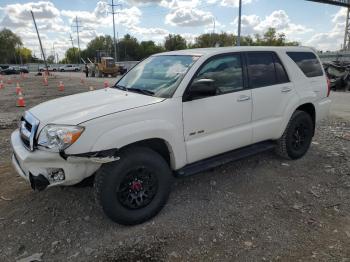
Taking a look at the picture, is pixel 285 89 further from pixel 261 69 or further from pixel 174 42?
pixel 174 42

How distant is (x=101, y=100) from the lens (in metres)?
3.68

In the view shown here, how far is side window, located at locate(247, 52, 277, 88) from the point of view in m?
4.32

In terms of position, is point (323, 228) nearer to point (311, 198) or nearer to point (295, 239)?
point (295, 239)

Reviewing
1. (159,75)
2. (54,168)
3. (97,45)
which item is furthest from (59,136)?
(97,45)

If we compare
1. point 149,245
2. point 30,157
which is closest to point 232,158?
point 149,245

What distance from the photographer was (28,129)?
11.4 ft

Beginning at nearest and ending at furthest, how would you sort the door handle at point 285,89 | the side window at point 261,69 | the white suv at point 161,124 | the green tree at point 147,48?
1. the white suv at point 161,124
2. the side window at point 261,69
3. the door handle at point 285,89
4. the green tree at point 147,48

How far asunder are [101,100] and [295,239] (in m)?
2.54

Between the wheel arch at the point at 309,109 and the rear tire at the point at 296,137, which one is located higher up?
the wheel arch at the point at 309,109

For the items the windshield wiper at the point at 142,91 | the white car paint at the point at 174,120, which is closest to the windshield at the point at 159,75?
the windshield wiper at the point at 142,91

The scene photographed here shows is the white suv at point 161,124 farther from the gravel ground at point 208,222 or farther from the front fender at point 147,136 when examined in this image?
the gravel ground at point 208,222

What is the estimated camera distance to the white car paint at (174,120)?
3.04 m

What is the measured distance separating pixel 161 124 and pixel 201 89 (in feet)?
2.02

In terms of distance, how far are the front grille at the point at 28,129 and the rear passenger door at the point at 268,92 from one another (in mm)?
2692
